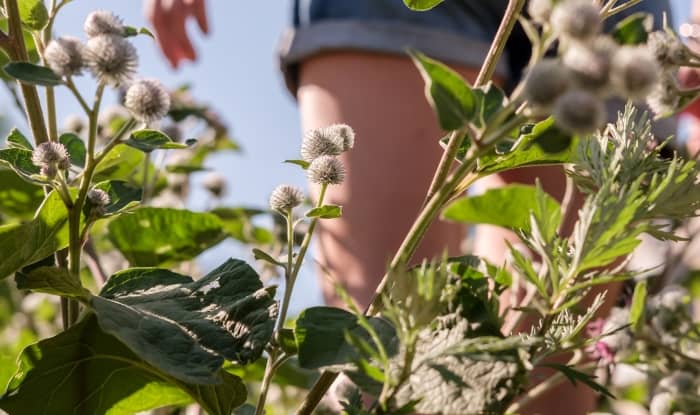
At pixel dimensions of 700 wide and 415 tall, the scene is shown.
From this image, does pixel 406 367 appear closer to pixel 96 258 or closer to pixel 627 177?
pixel 627 177

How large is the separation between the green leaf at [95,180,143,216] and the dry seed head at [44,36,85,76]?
26cm

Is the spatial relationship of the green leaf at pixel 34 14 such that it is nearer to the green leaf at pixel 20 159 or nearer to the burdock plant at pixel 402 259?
the burdock plant at pixel 402 259

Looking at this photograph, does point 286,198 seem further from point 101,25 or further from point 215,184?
point 215,184

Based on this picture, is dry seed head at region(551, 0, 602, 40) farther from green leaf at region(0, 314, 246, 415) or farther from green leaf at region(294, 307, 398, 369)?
green leaf at region(0, 314, 246, 415)

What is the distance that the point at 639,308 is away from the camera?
0.73 metres

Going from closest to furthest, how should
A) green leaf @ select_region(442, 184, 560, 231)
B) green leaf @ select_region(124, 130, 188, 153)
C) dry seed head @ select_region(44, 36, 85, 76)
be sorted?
1. dry seed head @ select_region(44, 36, 85, 76)
2. green leaf @ select_region(124, 130, 188, 153)
3. green leaf @ select_region(442, 184, 560, 231)

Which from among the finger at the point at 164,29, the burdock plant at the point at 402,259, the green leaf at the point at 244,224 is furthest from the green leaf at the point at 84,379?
the finger at the point at 164,29

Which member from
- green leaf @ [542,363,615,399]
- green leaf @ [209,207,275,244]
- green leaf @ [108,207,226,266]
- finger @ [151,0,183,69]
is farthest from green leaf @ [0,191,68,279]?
finger @ [151,0,183,69]

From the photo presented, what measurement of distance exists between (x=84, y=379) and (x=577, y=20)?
55 centimetres

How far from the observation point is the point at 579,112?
46cm

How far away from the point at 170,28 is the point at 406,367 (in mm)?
1886

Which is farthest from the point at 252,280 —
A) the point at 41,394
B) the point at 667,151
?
the point at 667,151

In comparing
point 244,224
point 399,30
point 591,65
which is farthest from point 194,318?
point 399,30

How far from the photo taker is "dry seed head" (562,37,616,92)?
47 cm
